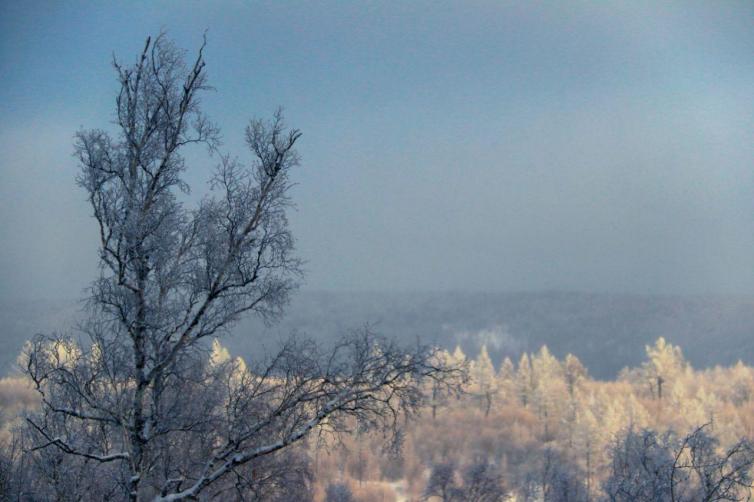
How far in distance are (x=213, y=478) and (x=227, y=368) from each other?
3228 millimetres

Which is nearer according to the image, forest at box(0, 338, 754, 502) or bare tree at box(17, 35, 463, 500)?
bare tree at box(17, 35, 463, 500)

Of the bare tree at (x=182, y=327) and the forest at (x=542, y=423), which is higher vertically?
the bare tree at (x=182, y=327)

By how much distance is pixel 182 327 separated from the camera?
8.20m

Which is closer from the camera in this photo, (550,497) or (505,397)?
(550,497)

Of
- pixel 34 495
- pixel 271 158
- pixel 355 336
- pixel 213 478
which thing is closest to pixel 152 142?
pixel 271 158

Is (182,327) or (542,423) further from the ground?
(182,327)

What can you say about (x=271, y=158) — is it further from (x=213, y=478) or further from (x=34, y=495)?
(x=34, y=495)

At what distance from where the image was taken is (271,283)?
8359mm

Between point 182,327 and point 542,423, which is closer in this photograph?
point 182,327

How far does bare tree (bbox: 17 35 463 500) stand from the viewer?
7.66m

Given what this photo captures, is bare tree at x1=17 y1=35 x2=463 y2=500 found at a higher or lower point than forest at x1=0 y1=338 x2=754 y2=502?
higher

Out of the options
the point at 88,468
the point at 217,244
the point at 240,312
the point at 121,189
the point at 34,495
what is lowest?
the point at 34,495

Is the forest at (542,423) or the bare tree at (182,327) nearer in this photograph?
the bare tree at (182,327)

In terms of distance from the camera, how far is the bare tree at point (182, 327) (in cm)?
766
